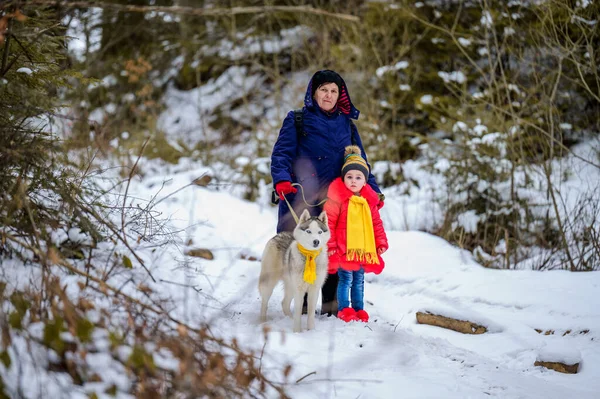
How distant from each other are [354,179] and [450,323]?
1.72 metres

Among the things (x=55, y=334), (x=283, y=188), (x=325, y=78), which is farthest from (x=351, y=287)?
(x=55, y=334)

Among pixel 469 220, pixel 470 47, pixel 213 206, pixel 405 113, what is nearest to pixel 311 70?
pixel 405 113

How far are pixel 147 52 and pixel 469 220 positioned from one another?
12716 mm

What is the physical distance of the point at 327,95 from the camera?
426 centimetres

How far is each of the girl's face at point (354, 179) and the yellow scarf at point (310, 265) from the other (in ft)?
2.24

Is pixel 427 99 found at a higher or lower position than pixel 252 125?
higher

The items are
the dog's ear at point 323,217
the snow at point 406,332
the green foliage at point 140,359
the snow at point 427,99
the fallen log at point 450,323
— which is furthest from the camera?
the snow at point 427,99

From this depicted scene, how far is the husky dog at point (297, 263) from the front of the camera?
372cm

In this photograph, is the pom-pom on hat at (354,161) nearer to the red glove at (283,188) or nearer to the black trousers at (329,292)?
the red glove at (283,188)

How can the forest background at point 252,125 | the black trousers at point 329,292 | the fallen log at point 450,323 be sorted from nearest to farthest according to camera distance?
the forest background at point 252,125 < the fallen log at point 450,323 < the black trousers at point 329,292

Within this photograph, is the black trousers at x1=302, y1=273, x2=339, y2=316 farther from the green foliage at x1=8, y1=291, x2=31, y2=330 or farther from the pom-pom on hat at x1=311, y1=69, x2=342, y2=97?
the green foliage at x1=8, y1=291, x2=31, y2=330

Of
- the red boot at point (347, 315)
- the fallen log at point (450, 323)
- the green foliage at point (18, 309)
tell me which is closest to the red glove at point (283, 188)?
the red boot at point (347, 315)

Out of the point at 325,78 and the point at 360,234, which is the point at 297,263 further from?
the point at 325,78

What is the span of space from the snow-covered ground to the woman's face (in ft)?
5.20
